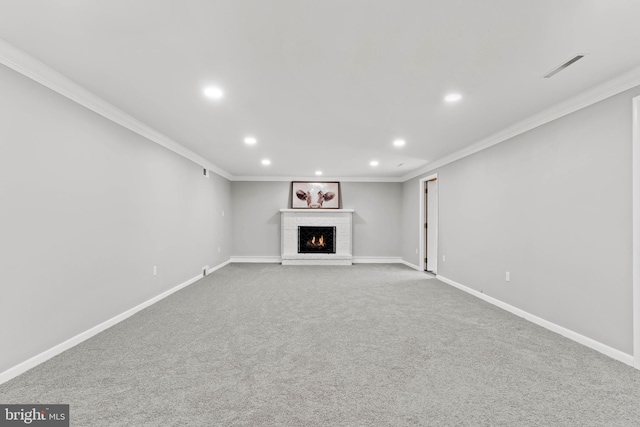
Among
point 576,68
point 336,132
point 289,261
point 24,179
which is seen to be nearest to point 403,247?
point 289,261

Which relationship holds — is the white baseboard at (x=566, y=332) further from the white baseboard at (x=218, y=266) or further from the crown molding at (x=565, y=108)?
the white baseboard at (x=218, y=266)

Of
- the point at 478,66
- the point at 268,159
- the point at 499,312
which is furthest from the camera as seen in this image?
the point at 268,159

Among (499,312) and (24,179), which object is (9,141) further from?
(499,312)

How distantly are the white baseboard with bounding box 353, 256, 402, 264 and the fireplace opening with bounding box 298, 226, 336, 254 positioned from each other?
790 mm

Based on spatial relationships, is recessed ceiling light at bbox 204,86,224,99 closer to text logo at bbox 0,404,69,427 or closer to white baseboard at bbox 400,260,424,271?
text logo at bbox 0,404,69,427

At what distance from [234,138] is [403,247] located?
547 centimetres

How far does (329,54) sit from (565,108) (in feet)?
8.44

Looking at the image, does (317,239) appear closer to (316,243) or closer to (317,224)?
(316,243)

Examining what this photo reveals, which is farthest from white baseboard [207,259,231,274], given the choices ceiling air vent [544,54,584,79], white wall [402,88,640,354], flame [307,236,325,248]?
ceiling air vent [544,54,584,79]

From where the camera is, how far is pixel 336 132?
3.85 metres

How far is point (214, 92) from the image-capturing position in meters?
2.64

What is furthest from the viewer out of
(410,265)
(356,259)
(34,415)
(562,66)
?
(356,259)

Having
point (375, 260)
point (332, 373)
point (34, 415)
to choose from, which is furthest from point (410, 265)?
point (34, 415)

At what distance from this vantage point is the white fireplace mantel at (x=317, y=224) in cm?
752
